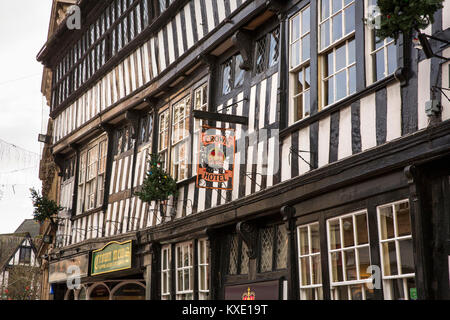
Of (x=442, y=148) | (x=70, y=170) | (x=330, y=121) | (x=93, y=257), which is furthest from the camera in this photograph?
(x=70, y=170)

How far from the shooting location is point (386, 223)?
656cm

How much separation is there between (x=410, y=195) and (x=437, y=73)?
1.17m

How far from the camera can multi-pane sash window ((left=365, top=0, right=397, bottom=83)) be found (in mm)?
6629

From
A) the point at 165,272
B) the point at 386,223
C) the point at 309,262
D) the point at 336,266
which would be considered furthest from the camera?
the point at 165,272

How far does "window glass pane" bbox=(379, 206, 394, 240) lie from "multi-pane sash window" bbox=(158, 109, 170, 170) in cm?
591

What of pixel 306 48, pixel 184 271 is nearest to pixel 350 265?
pixel 306 48

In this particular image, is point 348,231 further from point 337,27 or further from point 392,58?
point 337,27

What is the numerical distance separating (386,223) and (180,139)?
220 inches

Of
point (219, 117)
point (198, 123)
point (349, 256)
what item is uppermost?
point (198, 123)

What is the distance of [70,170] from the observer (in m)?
17.0

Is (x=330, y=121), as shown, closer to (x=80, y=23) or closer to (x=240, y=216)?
(x=240, y=216)

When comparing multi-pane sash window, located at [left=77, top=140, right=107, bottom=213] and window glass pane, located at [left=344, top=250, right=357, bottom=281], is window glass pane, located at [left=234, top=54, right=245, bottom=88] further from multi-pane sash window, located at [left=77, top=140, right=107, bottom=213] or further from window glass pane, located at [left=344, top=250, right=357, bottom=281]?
multi-pane sash window, located at [left=77, top=140, right=107, bottom=213]

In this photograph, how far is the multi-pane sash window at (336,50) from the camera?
24.0 ft

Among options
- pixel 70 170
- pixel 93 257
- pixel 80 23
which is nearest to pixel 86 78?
pixel 80 23
